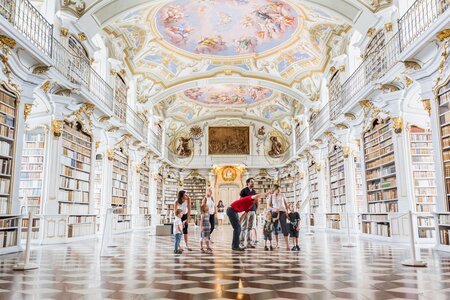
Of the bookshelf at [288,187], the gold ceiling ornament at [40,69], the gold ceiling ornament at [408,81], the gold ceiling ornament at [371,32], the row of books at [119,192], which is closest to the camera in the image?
the gold ceiling ornament at [40,69]

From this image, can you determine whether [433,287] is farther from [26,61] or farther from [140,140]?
[140,140]

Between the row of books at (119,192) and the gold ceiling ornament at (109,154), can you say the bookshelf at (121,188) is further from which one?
the gold ceiling ornament at (109,154)

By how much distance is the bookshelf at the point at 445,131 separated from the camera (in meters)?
7.20

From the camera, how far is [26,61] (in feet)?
24.9

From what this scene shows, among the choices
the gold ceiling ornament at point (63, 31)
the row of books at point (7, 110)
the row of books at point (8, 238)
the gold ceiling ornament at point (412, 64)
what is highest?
the gold ceiling ornament at point (63, 31)

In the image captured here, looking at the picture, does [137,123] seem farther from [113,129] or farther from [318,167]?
[318,167]

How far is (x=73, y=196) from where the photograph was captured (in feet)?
33.9

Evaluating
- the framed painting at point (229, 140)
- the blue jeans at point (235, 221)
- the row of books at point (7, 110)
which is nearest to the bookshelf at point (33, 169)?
the row of books at point (7, 110)

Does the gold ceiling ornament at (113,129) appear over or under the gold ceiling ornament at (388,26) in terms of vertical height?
under

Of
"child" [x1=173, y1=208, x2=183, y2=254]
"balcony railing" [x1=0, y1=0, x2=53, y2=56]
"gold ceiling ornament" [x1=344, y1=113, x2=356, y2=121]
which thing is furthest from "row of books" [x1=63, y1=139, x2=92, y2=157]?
"gold ceiling ornament" [x1=344, y1=113, x2=356, y2=121]

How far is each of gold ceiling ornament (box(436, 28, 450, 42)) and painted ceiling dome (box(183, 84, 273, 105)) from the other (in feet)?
47.9

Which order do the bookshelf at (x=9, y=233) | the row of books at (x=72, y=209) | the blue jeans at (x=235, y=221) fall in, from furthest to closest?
the row of books at (x=72, y=209)
the blue jeans at (x=235, y=221)
the bookshelf at (x=9, y=233)

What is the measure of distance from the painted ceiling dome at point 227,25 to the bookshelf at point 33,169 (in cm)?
585

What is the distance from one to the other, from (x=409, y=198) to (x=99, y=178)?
9.88 meters
